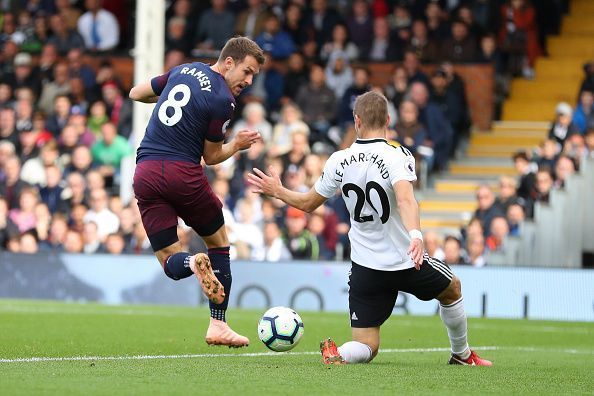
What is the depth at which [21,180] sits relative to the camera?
22016 millimetres

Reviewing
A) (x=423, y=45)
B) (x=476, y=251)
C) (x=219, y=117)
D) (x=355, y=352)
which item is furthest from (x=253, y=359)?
(x=423, y=45)

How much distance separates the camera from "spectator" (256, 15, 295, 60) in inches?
968

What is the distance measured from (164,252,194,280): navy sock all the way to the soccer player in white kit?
0.74 meters

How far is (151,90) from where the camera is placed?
1027 centimetres

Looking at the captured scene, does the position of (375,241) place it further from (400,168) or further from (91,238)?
(91,238)

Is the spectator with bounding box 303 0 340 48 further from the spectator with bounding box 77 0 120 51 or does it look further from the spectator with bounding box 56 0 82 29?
the spectator with bounding box 56 0 82 29

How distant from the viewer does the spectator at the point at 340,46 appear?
2422 cm

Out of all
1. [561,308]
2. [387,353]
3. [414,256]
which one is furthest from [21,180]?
[414,256]

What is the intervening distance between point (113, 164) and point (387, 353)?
1226cm

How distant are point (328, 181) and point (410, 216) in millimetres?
791

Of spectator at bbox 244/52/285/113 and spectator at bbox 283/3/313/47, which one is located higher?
spectator at bbox 283/3/313/47

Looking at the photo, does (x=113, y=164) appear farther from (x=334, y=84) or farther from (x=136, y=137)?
(x=334, y=84)

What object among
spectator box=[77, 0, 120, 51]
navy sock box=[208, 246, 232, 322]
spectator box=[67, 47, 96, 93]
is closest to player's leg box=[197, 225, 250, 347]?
navy sock box=[208, 246, 232, 322]

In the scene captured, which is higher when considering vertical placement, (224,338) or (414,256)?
(414,256)
